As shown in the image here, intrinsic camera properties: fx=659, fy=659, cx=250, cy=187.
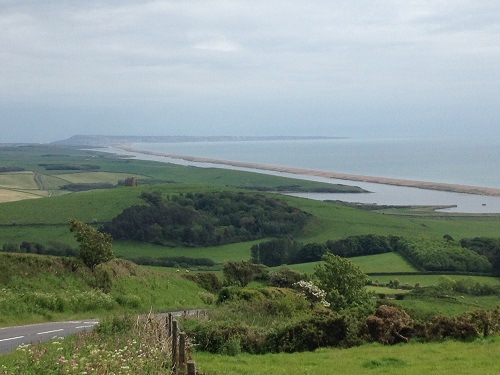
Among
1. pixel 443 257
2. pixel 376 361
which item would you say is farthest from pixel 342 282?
pixel 443 257

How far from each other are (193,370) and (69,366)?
2386 mm

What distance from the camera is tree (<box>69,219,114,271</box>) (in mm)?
33656

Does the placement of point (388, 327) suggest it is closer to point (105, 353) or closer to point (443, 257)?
point (105, 353)

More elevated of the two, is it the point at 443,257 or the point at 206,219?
the point at 443,257

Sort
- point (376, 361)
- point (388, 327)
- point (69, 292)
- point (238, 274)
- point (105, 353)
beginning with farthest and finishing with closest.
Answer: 1. point (238, 274)
2. point (69, 292)
3. point (388, 327)
4. point (376, 361)
5. point (105, 353)

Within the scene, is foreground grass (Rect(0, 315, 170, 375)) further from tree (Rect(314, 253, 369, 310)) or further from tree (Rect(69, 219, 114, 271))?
tree (Rect(314, 253, 369, 310))

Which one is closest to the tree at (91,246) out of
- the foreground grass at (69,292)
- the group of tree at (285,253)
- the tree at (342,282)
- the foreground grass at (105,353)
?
the foreground grass at (69,292)

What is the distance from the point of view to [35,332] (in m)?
21.8

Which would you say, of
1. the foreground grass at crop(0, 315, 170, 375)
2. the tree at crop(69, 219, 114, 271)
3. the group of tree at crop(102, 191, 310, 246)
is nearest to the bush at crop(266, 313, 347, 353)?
the foreground grass at crop(0, 315, 170, 375)

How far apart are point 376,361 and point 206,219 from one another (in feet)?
327

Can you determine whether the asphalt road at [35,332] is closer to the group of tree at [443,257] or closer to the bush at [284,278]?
the bush at [284,278]

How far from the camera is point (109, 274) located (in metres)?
35.5

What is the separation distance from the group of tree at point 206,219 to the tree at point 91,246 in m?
64.8

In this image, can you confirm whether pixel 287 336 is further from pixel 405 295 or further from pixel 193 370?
pixel 405 295
